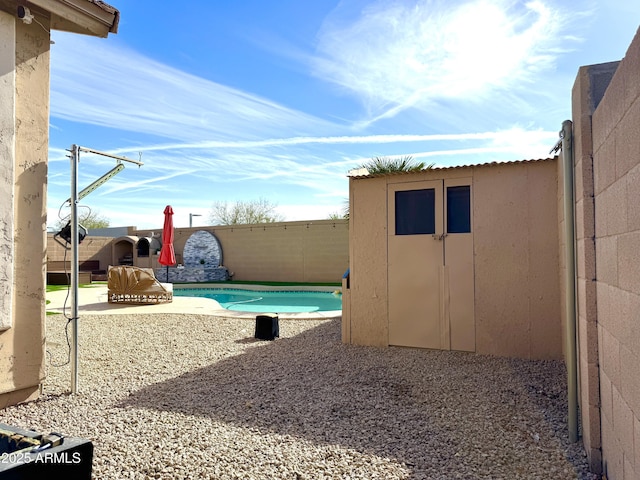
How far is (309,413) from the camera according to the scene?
14.0 feet

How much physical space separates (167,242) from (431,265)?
11849 millimetres

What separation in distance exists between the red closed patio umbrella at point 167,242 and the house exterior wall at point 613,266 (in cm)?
1464

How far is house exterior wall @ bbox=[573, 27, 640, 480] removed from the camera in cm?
214

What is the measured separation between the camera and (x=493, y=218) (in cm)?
650

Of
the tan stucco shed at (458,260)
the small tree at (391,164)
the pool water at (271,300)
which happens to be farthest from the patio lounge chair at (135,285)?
the tan stucco shed at (458,260)

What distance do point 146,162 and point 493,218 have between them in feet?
16.7

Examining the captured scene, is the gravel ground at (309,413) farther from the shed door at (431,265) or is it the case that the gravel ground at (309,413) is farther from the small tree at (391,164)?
the small tree at (391,164)

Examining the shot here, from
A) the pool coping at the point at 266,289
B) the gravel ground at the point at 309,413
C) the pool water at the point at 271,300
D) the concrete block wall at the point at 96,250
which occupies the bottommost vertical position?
the pool water at the point at 271,300

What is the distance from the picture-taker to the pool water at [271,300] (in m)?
14.8

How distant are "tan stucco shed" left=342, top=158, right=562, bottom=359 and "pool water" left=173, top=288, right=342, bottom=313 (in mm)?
7260

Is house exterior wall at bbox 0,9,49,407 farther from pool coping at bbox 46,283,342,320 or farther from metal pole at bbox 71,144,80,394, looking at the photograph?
pool coping at bbox 46,283,342,320

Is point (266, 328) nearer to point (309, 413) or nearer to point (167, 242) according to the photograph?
point (309, 413)

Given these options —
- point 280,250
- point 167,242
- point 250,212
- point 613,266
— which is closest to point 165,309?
point 167,242

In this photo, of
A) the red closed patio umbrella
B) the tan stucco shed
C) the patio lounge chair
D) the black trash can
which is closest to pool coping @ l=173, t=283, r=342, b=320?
the patio lounge chair
